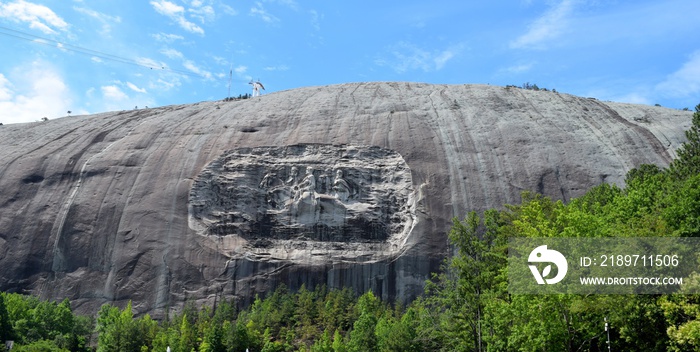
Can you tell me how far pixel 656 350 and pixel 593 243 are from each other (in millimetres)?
3937

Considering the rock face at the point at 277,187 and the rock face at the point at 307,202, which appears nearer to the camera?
the rock face at the point at 277,187

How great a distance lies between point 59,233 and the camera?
49.2 m

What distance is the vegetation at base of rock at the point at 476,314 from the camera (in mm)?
22359

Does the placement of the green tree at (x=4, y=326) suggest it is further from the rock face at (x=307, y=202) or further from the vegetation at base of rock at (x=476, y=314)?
the rock face at (x=307, y=202)

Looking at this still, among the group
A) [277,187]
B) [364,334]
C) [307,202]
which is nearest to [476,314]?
[364,334]

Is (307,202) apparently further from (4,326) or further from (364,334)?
(4,326)

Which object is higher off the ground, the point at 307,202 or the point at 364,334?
the point at 307,202

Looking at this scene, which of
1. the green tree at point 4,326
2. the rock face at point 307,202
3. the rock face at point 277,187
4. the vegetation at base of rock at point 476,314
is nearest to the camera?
the vegetation at base of rock at point 476,314

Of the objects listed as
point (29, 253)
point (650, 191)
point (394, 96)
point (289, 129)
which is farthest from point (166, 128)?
point (650, 191)

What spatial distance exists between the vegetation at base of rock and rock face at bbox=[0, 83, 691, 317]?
251cm

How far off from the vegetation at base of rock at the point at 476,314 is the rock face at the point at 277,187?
2.51m

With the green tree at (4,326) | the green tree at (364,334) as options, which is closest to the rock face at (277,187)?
the green tree at (4,326)

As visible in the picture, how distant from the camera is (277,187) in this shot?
51.7 meters

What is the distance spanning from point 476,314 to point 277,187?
26172mm
